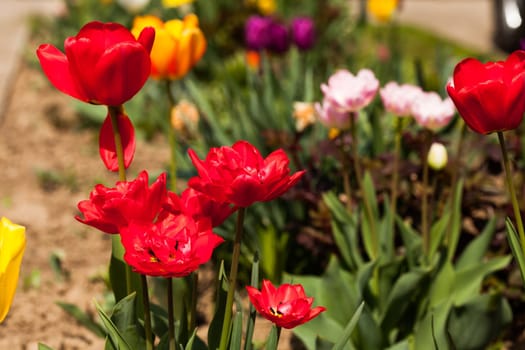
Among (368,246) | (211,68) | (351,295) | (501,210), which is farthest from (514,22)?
(211,68)

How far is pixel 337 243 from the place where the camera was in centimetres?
236

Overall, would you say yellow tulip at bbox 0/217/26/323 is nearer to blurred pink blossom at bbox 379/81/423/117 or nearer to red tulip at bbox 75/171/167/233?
red tulip at bbox 75/171/167/233

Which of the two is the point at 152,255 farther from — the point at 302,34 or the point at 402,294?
the point at 302,34

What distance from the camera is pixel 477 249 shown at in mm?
2383

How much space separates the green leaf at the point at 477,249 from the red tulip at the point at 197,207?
110 centimetres

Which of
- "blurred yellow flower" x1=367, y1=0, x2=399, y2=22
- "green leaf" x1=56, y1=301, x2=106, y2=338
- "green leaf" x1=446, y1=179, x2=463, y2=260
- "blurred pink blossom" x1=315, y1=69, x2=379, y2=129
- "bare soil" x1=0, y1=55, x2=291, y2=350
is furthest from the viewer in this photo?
"blurred yellow flower" x1=367, y1=0, x2=399, y2=22

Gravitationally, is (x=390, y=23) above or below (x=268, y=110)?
below

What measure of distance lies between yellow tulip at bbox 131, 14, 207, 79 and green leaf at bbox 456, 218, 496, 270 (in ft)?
3.25

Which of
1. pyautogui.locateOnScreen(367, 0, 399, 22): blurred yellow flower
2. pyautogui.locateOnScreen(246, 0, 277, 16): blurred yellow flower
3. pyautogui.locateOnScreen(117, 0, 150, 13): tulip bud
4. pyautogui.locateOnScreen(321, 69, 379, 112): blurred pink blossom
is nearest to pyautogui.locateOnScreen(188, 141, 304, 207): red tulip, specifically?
pyautogui.locateOnScreen(321, 69, 379, 112): blurred pink blossom

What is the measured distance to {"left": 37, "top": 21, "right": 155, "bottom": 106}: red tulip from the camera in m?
1.39

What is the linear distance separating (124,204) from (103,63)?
25cm

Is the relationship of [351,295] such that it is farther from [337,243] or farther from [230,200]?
[230,200]

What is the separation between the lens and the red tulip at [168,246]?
1.29m

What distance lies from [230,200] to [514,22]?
5.44 feet
